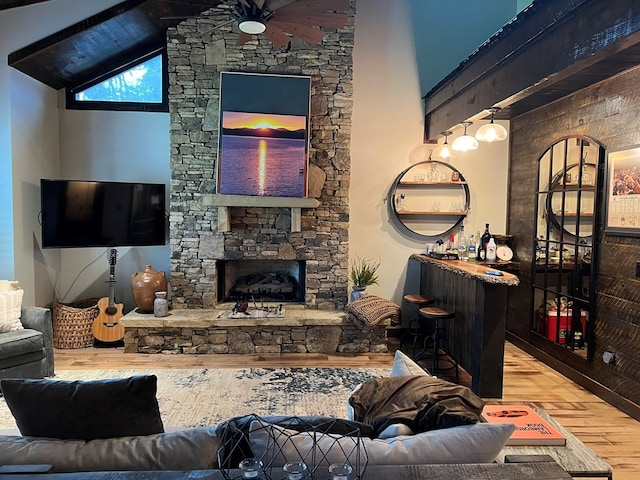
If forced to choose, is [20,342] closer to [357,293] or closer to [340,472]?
[357,293]

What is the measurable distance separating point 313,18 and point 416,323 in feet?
12.2

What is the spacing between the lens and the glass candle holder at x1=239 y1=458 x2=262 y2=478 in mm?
1136

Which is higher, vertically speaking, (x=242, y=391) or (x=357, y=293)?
(x=357, y=293)

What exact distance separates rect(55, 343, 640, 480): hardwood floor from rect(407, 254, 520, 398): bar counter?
0.28 metres

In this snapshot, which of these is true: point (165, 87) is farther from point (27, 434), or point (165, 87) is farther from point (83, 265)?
point (27, 434)

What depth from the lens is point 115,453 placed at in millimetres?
1354

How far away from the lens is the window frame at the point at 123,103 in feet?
16.9

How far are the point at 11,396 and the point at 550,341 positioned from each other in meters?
4.50

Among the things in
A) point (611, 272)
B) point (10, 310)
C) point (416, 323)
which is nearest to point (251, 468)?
point (10, 310)

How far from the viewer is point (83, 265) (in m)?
5.23

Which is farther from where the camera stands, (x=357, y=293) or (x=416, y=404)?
(x=357, y=293)

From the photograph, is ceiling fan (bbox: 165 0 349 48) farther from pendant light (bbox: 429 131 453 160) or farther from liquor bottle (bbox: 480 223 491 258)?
liquor bottle (bbox: 480 223 491 258)

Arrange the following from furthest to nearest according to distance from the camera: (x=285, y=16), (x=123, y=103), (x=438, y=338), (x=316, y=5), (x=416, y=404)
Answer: (x=123, y=103) → (x=438, y=338) → (x=285, y=16) → (x=316, y=5) → (x=416, y=404)

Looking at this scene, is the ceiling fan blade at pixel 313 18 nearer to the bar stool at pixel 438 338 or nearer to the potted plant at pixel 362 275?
the bar stool at pixel 438 338
